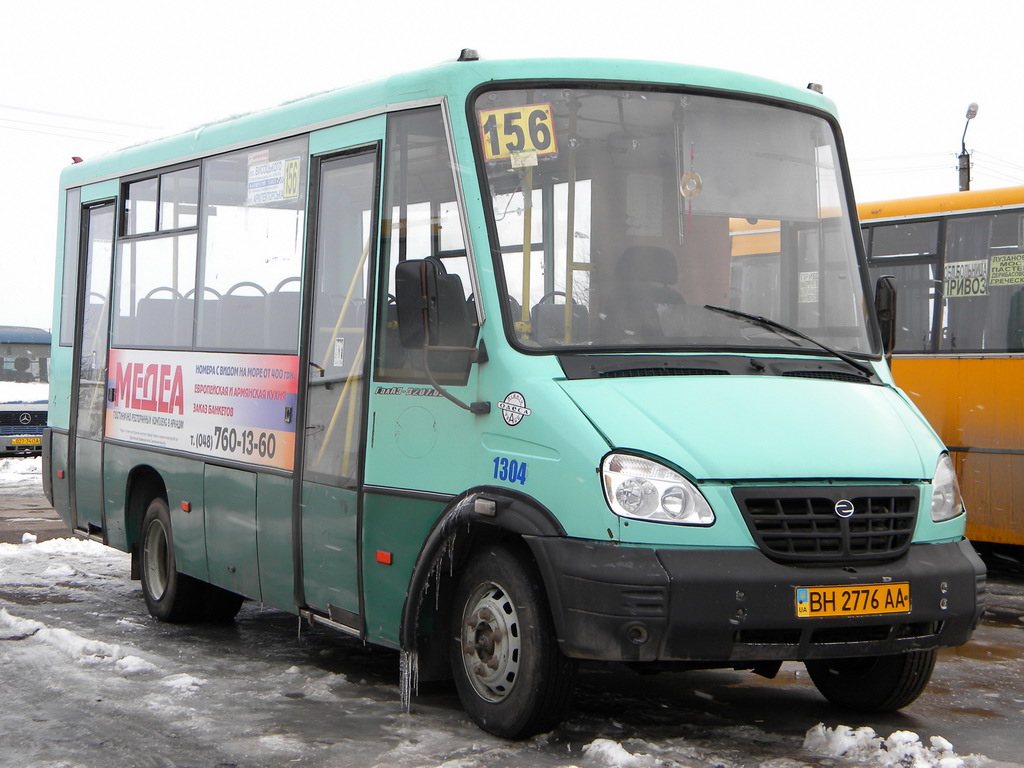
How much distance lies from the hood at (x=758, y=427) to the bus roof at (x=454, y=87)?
149 centimetres

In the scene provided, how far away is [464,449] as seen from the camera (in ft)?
20.1

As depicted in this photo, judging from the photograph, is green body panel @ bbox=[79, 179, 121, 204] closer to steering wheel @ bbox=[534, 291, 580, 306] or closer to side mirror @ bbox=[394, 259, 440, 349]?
side mirror @ bbox=[394, 259, 440, 349]

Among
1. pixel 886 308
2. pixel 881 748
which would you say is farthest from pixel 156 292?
pixel 881 748

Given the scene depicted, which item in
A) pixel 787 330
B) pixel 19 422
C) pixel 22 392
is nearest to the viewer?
pixel 787 330

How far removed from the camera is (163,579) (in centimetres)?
932

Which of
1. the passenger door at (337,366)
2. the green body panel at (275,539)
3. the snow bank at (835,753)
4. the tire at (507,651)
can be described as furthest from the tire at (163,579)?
the snow bank at (835,753)

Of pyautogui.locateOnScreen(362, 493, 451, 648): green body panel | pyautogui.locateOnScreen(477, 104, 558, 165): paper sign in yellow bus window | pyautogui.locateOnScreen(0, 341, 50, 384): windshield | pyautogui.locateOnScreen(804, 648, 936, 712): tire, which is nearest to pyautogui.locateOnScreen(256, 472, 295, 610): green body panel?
pyautogui.locateOnScreen(362, 493, 451, 648): green body panel

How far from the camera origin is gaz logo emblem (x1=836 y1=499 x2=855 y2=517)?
5574 millimetres

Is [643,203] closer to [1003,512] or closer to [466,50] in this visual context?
[466,50]

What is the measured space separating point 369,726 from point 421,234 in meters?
2.22

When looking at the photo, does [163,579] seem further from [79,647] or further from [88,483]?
[79,647]

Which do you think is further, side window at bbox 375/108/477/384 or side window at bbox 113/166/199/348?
side window at bbox 113/166/199/348

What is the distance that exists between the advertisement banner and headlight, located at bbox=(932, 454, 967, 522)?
330 centimetres

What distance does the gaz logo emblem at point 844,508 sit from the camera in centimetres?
557
